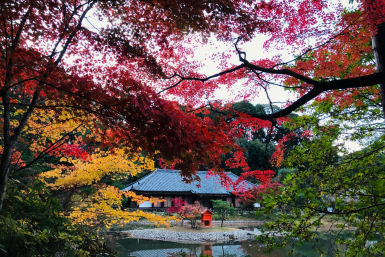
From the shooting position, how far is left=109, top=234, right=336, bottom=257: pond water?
9.83 meters

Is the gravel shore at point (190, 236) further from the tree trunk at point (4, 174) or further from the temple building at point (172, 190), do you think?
the tree trunk at point (4, 174)

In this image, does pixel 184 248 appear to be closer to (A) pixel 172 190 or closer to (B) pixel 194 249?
(B) pixel 194 249

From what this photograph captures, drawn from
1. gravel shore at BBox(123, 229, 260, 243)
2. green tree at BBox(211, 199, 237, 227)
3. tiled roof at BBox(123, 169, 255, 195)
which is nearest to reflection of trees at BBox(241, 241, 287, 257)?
gravel shore at BBox(123, 229, 260, 243)

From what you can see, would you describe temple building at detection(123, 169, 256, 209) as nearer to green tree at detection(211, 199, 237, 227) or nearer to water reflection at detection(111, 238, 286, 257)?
green tree at detection(211, 199, 237, 227)

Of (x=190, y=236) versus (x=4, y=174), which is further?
(x=190, y=236)

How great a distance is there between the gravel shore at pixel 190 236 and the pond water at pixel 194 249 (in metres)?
0.64

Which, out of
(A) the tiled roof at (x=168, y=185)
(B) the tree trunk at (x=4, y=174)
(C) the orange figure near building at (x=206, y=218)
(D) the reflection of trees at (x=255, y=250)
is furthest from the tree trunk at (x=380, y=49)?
(A) the tiled roof at (x=168, y=185)

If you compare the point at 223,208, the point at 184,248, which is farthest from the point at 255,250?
the point at 223,208

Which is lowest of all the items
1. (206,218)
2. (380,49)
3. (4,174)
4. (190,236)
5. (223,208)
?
(190,236)

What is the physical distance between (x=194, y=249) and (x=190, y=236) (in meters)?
2.20

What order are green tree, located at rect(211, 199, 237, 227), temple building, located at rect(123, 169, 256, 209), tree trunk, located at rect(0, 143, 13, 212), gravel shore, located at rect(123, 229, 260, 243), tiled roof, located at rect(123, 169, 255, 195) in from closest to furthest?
tree trunk, located at rect(0, 143, 13, 212), gravel shore, located at rect(123, 229, 260, 243), green tree, located at rect(211, 199, 237, 227), temple building, located at rect(123, 169, 256, 209), tiled roof, located at rect(123, 169, 255, 195)

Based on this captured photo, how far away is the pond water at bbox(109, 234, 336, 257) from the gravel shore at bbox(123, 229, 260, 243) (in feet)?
2.09

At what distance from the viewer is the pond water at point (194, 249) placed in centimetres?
983

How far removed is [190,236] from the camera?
12805 mm
